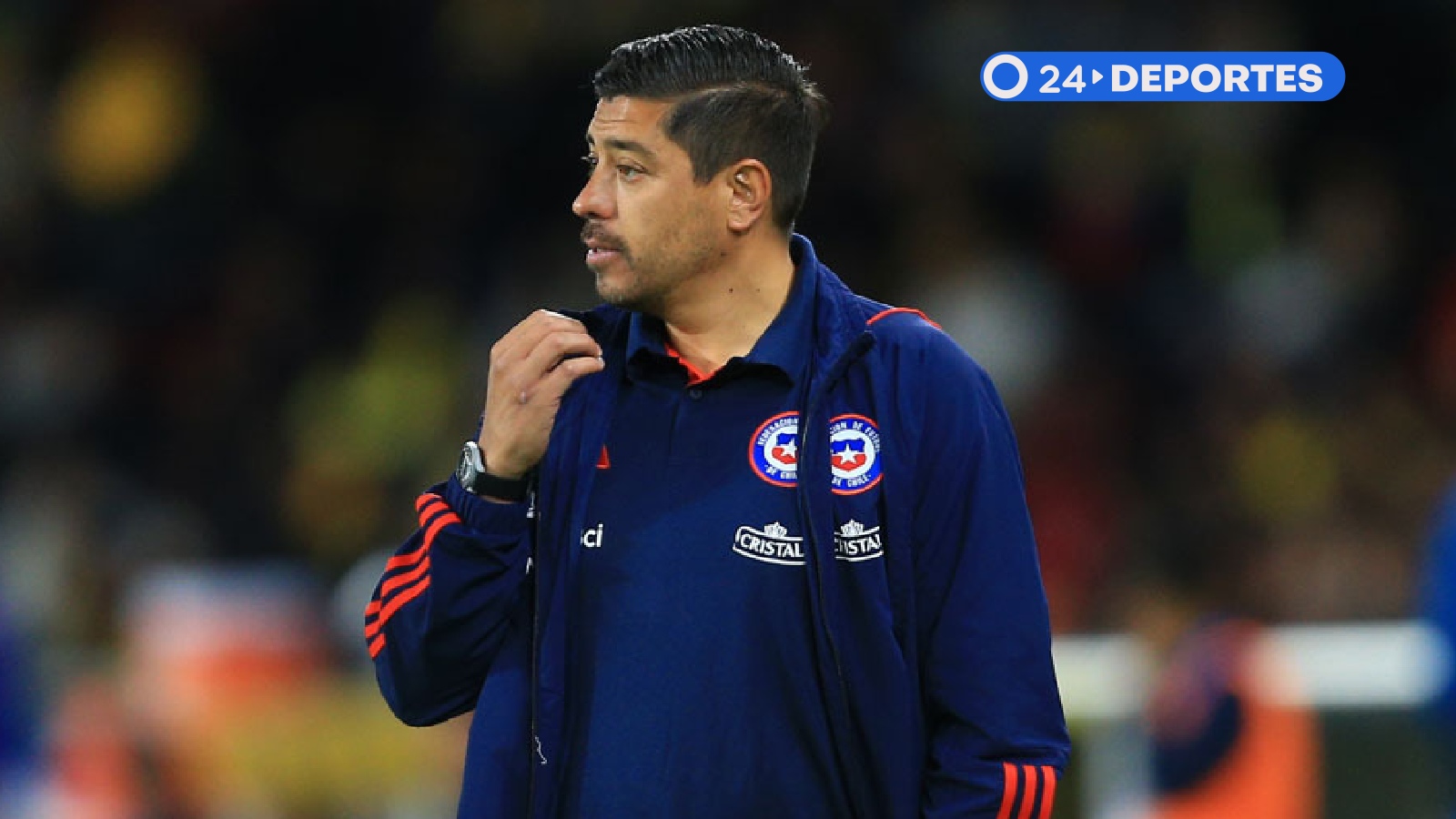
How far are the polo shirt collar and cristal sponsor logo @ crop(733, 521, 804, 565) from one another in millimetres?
224

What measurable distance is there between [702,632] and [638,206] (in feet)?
1.90

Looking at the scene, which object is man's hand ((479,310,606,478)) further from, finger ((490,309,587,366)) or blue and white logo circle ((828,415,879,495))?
blue and white logo circle ((828,415,879,495))

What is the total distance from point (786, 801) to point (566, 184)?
6008mm

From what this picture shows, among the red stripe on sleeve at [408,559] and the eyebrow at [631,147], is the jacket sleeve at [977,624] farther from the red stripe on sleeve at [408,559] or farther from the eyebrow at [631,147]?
the red stripe on sleeve at [408,559]

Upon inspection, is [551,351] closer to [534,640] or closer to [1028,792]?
[534,640]

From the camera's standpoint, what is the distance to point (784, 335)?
3004 mm

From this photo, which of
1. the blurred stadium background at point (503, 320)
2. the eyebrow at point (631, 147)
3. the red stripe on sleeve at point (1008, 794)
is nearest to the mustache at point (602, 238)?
the eyebrow at point (631, 147)

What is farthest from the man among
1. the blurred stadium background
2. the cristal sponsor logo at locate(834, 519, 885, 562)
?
the blurred stadium background

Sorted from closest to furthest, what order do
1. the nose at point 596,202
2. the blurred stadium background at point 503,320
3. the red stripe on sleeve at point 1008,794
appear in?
the red stripe on sleeve at point 1008,794 < the nose at point 596,202 < the blurred stadium background at point 503,320

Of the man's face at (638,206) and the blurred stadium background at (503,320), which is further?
the blurred stadium background at (503,320)

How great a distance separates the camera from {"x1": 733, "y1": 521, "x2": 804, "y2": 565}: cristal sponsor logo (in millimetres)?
2873

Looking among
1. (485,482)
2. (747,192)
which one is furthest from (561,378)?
(747,192)

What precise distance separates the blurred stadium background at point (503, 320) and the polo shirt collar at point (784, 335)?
257 centimetres

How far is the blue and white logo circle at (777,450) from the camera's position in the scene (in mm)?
2908
